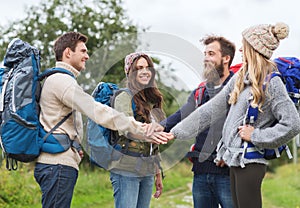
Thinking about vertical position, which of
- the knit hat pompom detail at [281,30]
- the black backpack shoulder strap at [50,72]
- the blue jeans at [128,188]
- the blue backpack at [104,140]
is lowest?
the blue jeans at [128,188]

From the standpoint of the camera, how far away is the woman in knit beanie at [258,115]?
11.5ft

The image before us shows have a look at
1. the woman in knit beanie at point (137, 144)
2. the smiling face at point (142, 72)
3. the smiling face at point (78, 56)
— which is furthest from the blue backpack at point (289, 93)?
the smiling face at point (78, 56)

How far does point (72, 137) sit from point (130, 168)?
597mm

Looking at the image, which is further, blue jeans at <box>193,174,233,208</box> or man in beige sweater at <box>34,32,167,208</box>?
blue jeans at <box>193,174,233,208</box>

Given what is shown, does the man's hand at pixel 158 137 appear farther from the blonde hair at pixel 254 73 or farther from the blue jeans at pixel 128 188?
the blonde hair at pixel 254 73

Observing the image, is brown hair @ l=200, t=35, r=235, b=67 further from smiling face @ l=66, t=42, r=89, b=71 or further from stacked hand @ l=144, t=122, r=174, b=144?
smiling face @ l=66, t=42, r=89, b=71

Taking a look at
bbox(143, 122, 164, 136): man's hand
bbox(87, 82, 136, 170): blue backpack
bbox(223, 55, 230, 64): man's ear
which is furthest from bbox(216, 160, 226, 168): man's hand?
bbox(223, 55, 230, 64): man's ear

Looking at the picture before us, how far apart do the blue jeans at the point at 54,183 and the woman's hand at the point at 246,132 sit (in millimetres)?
1253

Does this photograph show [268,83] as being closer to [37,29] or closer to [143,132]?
[143,132]

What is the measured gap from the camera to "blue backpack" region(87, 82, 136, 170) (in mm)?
4266

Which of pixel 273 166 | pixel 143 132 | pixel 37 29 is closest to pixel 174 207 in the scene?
pixel 143 132

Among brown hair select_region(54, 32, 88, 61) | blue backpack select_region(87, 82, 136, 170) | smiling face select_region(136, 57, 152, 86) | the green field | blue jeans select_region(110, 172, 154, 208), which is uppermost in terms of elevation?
brown hair select_region(54, 32, 88, 61)

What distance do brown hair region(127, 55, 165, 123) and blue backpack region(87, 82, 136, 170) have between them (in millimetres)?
73

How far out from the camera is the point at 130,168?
427 cm
